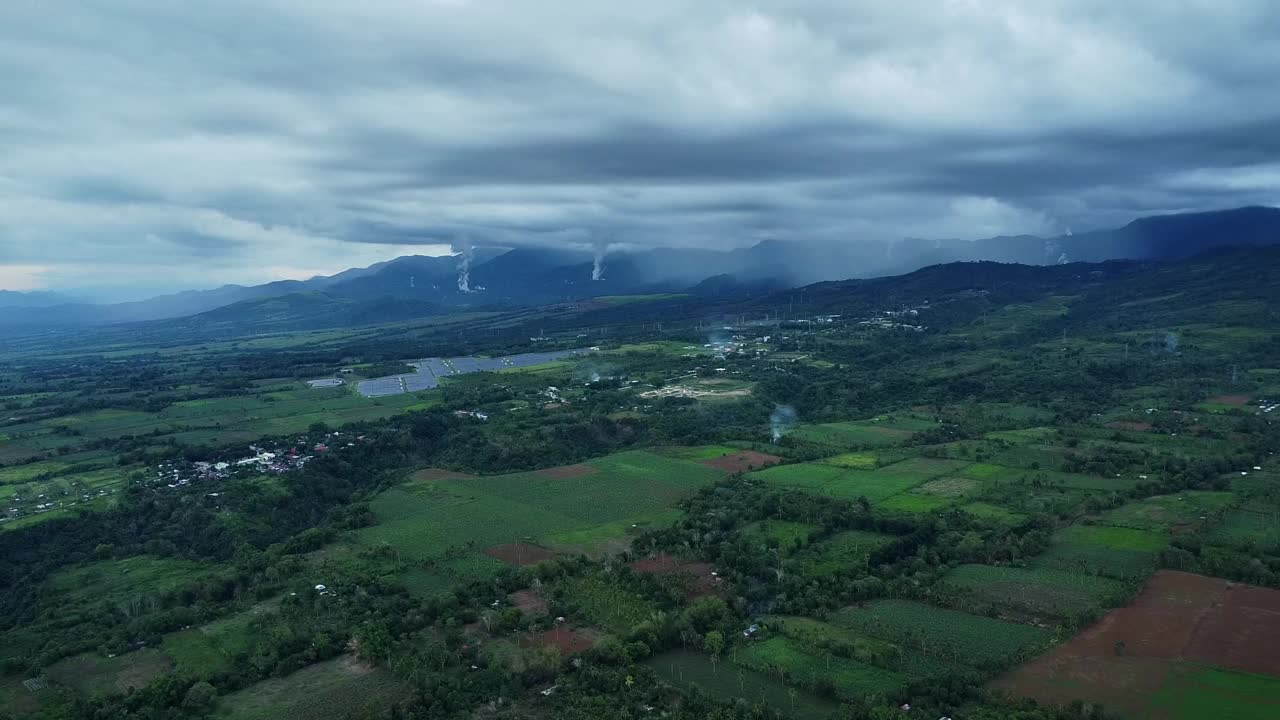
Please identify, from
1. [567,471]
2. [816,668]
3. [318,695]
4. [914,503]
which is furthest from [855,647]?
[567,471]

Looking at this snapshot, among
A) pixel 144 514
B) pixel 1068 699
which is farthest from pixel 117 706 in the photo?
pixel 1068 699

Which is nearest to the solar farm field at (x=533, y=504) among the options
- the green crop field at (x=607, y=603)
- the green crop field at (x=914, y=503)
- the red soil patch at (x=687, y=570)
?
the red soil patch at (x=687, y=570)

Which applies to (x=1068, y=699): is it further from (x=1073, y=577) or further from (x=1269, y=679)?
(x=1073, y=577)

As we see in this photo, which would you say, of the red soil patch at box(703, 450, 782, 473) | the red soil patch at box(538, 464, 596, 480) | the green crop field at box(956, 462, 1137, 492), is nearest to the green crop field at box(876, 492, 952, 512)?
the green crop field at box(956, 462, 1137, 492)

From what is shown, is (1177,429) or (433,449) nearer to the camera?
(1177,429)

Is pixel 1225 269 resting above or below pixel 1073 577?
above

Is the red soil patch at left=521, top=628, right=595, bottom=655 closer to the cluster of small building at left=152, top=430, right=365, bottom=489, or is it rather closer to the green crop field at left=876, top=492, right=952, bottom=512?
the green crop field at left=876, top=492, right=952, bottom=512

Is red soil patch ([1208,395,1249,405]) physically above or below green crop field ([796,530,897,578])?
above
